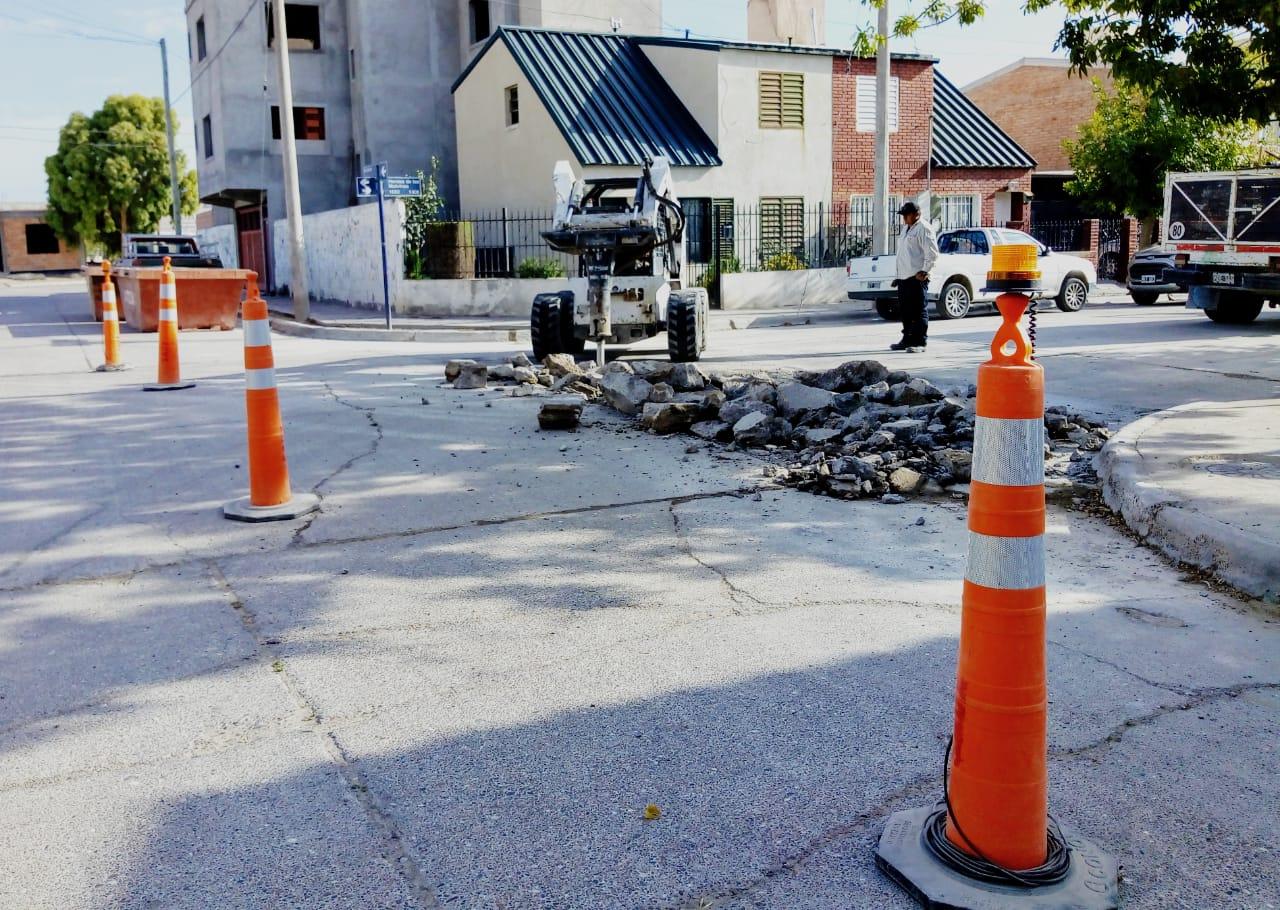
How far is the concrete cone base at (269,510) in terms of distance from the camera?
6.25 meters

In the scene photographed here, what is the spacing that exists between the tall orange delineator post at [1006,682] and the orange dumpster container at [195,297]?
19.7m

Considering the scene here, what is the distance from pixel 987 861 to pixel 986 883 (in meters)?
0.05

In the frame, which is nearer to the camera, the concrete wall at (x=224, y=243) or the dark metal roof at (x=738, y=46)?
the dark metal roof at (x=738, y=46)

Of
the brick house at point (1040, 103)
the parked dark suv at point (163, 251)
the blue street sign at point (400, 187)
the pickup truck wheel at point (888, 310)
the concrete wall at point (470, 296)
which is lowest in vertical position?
the pickup truck wheel at point (888, 310)

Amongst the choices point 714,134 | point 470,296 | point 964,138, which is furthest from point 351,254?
point 964,138

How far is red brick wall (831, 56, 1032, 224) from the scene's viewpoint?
2769 cm

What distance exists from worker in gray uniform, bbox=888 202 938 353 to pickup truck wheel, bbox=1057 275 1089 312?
8.86m

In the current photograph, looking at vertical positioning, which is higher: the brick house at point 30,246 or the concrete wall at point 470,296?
the brick house at point 30,246

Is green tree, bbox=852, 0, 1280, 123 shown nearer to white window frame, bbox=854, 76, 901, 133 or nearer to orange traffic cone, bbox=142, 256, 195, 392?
orange traffic cone, bbox=142, 256, 195, 392

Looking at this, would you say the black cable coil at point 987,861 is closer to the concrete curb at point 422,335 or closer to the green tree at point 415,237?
the concrete curb at point 422,335

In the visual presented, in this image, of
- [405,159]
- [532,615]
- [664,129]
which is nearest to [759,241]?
[664,129]

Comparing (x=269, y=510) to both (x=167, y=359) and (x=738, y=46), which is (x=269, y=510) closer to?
(x=167, y=359)

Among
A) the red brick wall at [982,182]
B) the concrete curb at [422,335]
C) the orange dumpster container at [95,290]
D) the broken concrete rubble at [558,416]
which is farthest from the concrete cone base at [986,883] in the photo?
the red brick wall at [982,182]

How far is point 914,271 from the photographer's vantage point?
14.1 meters
